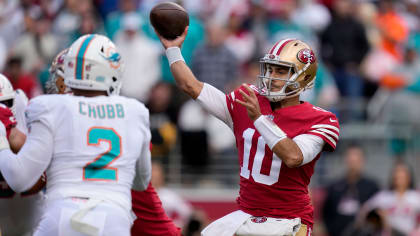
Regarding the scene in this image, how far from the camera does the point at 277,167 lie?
19.7 ft

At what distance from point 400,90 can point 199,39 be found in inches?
115

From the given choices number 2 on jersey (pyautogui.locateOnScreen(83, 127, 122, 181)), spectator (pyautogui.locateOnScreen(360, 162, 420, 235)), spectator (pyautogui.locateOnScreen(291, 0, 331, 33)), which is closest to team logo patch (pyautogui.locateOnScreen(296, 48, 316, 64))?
number 2 on jersey (pyautogui.locateOnScreen(83, 127, 122, 181))

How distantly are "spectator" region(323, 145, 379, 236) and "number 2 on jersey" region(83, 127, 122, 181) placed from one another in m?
5.96

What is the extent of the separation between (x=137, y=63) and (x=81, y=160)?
7105mm

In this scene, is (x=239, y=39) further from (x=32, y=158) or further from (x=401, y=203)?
(x=32, y=158)

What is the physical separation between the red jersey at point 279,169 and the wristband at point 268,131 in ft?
0.87

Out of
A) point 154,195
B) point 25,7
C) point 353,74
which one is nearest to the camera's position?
point 154,195

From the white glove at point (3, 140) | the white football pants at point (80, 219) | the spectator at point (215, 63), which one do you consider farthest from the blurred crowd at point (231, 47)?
the white football pants at point (80, 219)

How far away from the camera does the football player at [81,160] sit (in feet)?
18.1

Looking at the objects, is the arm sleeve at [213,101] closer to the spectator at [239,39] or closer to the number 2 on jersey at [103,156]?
the number 2 on jersey at [103,156]

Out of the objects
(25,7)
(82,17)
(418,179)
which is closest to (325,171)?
(418,179)

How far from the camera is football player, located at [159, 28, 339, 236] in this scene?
5.99 m

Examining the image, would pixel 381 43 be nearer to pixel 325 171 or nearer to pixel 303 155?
pixel 325 171

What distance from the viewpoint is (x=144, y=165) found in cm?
602
